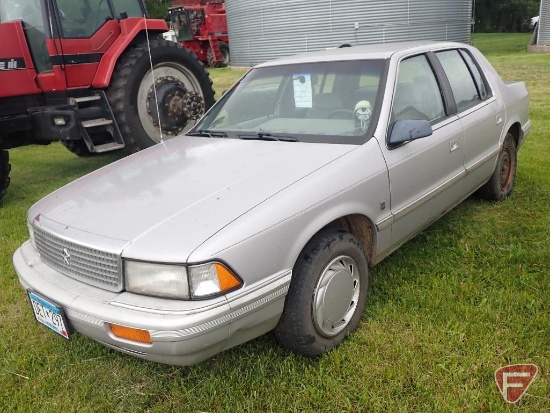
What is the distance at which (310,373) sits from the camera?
2.53m

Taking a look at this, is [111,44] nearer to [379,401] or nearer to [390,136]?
[390,136]

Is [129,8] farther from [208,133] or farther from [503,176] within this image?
[503,176]

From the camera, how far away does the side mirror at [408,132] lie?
2893mm

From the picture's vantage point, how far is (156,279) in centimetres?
212

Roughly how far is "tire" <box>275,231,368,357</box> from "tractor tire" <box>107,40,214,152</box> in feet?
12.2

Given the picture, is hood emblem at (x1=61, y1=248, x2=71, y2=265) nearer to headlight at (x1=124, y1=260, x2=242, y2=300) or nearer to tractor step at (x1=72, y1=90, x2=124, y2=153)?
headlight at (x1=124, y1=260, x2=242, y2=300)

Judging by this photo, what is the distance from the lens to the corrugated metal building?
19328 millimetres

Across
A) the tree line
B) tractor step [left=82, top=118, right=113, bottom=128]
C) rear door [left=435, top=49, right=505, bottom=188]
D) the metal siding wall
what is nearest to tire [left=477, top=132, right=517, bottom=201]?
rear door [left=435, top=49, right=505, bottom=188]

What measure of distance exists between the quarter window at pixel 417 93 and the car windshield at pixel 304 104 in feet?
0.58

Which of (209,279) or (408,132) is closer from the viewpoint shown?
(209,279)

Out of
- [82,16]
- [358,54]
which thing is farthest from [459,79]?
[82,16]

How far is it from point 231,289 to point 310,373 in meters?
0.73

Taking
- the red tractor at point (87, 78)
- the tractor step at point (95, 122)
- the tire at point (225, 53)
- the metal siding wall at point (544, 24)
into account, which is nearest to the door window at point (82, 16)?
the red tractor at point (87, 78)

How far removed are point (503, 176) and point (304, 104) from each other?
2.32 meters
